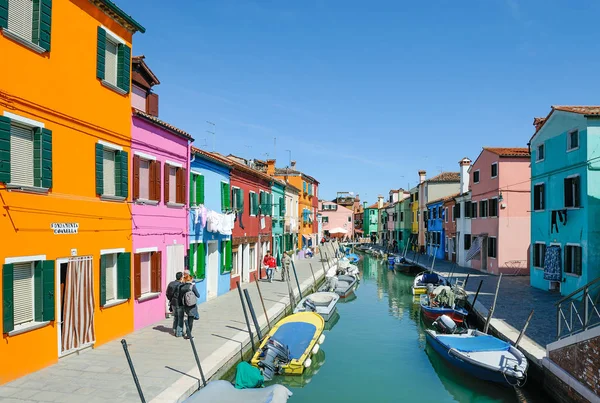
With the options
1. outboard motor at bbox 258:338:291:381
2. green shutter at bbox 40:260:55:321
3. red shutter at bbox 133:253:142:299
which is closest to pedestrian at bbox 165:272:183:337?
red shutter at bbox 133:253:142:299

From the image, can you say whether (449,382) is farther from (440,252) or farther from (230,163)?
(440,252)

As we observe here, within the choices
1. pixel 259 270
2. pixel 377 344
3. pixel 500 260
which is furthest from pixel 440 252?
pixel 377 344

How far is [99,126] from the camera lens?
12.6m

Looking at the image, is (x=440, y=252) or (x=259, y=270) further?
(x=440, y=252)

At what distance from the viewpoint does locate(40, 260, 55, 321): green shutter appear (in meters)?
10.4

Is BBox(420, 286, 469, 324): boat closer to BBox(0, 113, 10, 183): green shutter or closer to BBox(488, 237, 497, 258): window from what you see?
BBox(488, 237, 497, 258): window

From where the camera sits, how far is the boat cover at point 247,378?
10478mm

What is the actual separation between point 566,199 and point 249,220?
15.5m

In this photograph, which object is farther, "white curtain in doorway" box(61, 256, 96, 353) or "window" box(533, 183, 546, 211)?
"window" box(533, 183, 546, 211)

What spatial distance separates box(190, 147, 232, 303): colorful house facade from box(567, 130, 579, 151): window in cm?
1483

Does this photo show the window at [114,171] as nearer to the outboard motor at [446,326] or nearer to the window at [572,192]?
the outboard motor at [446,326]

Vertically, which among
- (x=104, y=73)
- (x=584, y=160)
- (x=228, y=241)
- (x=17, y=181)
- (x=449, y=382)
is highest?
(x=104, y=73)

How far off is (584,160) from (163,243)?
16426 mm

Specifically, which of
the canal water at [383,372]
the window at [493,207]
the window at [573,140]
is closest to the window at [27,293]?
the canal water at [383,372]
